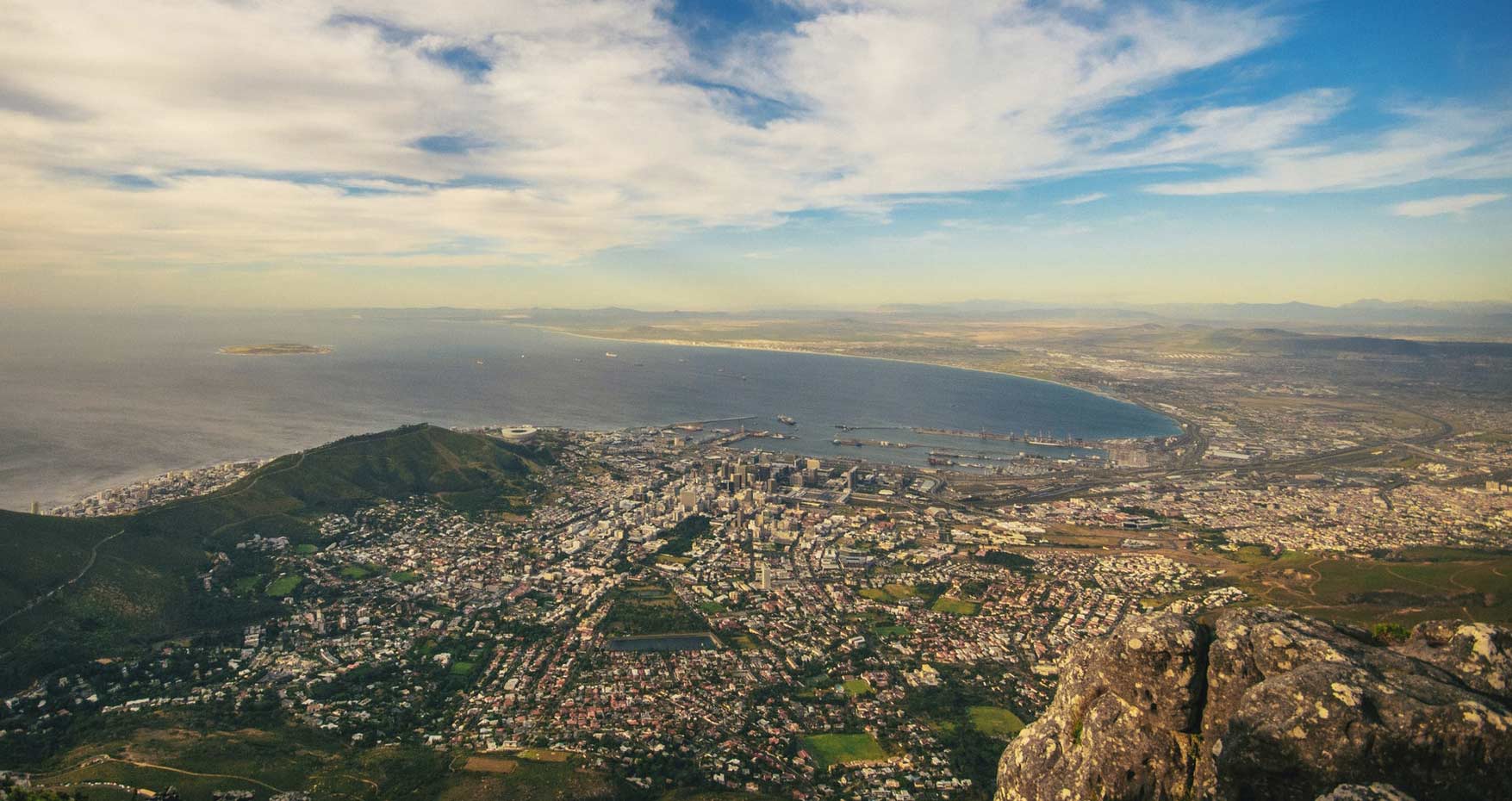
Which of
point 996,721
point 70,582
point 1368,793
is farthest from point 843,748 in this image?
point 70,582

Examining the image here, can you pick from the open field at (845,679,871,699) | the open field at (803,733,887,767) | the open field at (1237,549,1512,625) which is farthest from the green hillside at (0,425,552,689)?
the open field at (1237,549,1512,625)

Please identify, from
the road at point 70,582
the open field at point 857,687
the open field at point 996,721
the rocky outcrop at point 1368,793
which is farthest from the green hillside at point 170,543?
the rocky outcrop at point 1368,793

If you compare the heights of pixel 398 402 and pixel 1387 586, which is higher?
pixel 398 402

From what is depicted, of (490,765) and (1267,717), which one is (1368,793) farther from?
(490,765)

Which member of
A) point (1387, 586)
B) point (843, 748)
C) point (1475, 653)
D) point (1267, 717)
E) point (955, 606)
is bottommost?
point (843, 748)

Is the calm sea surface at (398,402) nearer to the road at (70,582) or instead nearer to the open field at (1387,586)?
the road at (70,582)

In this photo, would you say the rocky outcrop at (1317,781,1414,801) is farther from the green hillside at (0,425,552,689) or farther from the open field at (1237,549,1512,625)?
the green hillside at (0,425,552,689)
